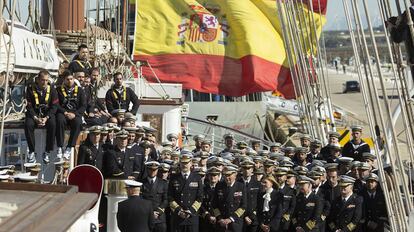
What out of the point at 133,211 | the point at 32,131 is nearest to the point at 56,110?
the point at 32,131

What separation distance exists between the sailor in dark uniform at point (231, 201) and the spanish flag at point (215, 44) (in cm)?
1515

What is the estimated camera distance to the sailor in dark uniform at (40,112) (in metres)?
Answer: 12.0

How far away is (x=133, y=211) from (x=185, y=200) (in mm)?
1288

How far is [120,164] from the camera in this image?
12.0 meters

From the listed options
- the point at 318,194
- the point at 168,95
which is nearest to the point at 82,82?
the point at 318,194

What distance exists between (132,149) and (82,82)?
1.77m

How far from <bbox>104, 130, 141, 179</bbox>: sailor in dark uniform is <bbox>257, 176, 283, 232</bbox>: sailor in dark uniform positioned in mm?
1520

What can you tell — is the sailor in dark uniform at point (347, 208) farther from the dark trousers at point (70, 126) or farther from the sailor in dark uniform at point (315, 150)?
the dark trousers at point (70, 126)

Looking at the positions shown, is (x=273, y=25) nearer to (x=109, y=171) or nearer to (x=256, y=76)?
(x=256, y=76)

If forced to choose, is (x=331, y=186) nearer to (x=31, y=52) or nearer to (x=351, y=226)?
(x=351, y=226)

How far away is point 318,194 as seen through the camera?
35.9 ft

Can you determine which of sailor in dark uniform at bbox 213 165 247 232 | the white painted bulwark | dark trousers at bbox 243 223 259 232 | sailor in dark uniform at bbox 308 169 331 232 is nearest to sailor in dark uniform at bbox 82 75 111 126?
the white painted bulwark

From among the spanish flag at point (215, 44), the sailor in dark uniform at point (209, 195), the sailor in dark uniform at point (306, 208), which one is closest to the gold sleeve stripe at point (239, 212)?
the sailor in dark uniform at point (209, 195)

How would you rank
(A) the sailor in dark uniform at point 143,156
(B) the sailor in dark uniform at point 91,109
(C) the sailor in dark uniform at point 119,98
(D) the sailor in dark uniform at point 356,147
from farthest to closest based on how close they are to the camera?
(C) the sailor in dark uniform at point 119,98 < (D) the sailor in dark uniform at point 356,147 < (B) the sailor in dark uniform at point 91,109 < (A) the sailor in dark uniform at point 143,156
